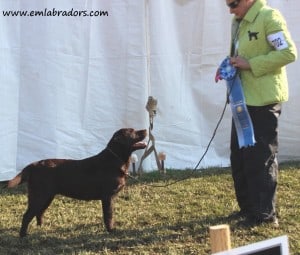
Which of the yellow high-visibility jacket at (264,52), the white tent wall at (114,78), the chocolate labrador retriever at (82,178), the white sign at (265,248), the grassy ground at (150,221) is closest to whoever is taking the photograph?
the white sign at (265,248)

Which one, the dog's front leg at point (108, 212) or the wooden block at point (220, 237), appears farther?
the dog's front leg at point (108, 212)

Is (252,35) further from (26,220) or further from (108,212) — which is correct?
(26,220)

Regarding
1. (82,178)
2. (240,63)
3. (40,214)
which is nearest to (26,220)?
(40,214)

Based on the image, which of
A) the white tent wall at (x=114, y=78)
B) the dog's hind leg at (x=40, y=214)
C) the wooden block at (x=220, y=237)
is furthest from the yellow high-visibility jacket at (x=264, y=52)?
the white tent wall at (x=114, y=78)

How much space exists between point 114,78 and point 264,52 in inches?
86.8

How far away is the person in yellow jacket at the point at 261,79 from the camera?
11.4 ft

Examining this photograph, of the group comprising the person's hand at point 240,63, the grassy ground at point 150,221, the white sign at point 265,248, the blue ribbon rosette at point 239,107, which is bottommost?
the grassy ground at point 150,221

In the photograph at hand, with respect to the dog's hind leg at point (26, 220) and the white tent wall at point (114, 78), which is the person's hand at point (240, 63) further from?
the white tent wall at point (114, 78)

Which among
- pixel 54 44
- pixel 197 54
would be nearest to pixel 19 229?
pixel 54 44

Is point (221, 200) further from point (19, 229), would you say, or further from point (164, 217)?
point (19, 229)

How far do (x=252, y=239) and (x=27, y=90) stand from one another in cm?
273

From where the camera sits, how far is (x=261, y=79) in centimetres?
357

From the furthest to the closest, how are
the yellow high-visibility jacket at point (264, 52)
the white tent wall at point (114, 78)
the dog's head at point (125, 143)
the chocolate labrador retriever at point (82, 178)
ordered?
1. the white tent wall at point (114, 78)
2. the dog's head at point (125, 143)
3. the chocolate labrador retriever at point (82, 178)
4. the yellow high-visibility jacket at point (264, 52)

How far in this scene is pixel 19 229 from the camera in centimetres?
397
